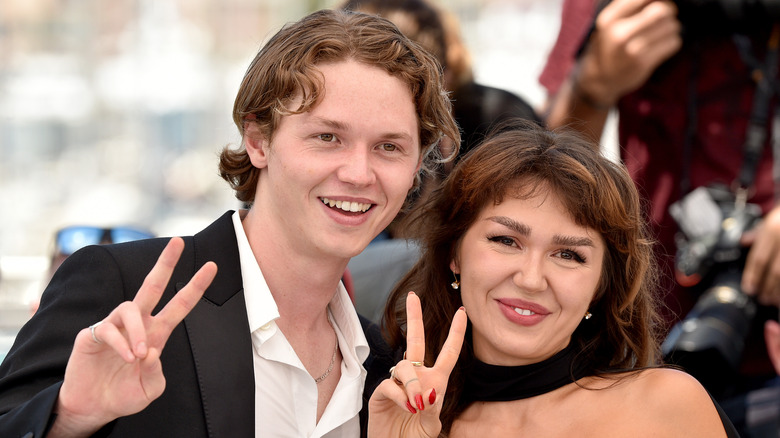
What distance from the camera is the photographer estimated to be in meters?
2.86

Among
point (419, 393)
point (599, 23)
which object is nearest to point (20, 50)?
point (599, 23)

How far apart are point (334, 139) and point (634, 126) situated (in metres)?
1.46

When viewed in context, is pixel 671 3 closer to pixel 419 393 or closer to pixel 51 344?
pixel 419 393

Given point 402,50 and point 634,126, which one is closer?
point 402,50

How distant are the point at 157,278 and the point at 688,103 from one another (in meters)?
2.01

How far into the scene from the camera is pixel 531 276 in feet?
6.70

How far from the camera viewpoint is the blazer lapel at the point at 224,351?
73.0 inches

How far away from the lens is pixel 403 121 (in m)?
2.08

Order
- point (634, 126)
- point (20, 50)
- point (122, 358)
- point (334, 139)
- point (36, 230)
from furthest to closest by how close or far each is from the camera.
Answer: point (20, 50) → point (36, 230) → point (634, 126) → point (334, 139) → point (122, 358)

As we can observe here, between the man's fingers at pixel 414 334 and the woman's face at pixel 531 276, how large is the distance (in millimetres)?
300

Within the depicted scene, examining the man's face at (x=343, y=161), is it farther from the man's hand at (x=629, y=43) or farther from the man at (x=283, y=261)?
the man's hand at (x=629, y=43)

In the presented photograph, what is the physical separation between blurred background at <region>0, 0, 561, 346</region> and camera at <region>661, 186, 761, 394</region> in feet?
9.56

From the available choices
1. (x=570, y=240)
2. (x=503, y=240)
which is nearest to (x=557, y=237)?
(x=570, y=240)

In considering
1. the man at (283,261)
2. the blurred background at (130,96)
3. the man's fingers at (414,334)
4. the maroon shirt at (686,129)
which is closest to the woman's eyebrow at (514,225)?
the man at (283,261)
